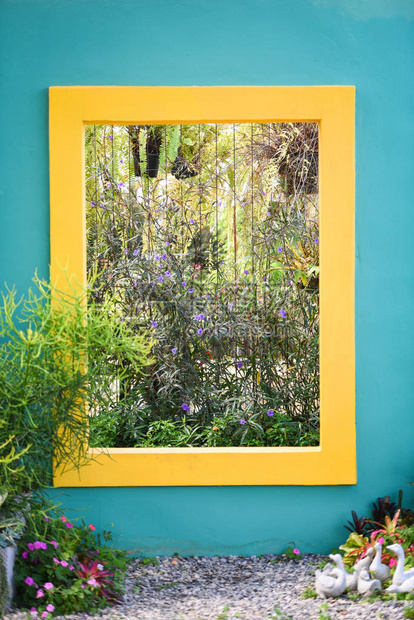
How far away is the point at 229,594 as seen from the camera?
2725mm

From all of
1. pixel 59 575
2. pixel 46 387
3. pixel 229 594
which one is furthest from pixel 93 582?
pixel 46 387

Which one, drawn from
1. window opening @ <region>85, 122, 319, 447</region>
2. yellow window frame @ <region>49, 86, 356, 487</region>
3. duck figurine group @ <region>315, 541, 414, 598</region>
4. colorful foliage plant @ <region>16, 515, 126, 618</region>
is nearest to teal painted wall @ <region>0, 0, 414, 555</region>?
yellow window frame @ <region>49, 86, 356, 487</region>

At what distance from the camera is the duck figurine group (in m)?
2.49

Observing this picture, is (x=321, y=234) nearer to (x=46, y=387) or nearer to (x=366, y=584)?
(x=46, y=387)

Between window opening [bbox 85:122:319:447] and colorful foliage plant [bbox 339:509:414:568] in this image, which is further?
window opening [bbox 85:122:319:447]

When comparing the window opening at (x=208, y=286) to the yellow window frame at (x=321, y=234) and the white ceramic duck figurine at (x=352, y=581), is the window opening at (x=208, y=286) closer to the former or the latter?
the yellow window frame at (x=321, y=234)

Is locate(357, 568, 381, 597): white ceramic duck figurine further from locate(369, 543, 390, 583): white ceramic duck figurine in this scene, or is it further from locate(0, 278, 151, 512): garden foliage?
locate(0, 278, 151, 512): garden foliage

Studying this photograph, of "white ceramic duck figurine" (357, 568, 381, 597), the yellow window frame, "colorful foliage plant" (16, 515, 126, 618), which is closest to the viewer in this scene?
"colorful foliage plant" (16, 515, 126, 618)

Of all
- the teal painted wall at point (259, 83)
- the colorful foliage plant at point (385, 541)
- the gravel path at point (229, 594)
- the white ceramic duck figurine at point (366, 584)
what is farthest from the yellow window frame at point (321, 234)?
the white ceramic duck figurine at point (366, 584)

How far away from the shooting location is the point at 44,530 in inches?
103

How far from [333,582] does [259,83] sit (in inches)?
96.4

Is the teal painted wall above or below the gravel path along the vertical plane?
above

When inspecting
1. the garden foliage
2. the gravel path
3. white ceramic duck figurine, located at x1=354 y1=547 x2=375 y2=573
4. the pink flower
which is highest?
the garden foliage

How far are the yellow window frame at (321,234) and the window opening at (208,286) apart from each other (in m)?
1.04
